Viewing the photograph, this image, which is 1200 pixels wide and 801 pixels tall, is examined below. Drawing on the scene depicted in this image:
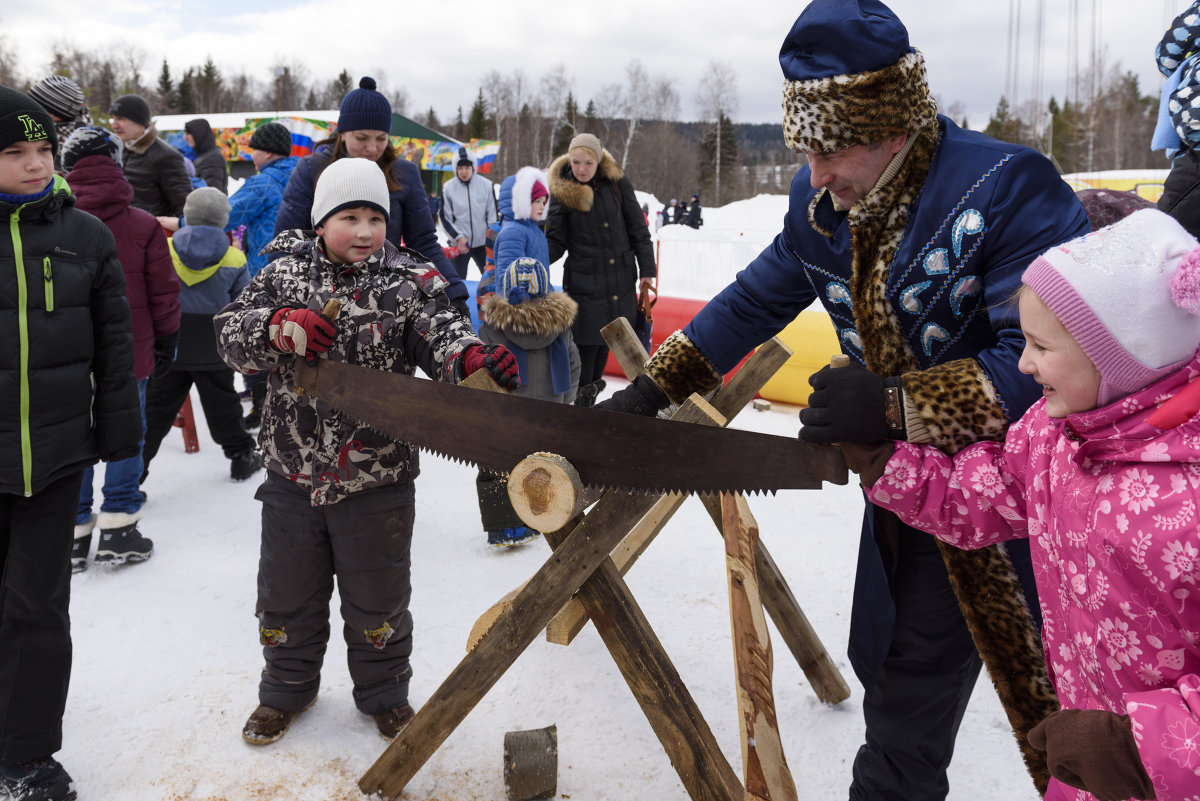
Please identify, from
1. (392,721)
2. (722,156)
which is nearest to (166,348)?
(392,721)

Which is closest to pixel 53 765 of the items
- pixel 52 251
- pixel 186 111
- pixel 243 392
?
pixel 52 251

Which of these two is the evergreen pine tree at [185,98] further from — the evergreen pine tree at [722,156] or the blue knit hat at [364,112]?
the blue knit hat at [364,112]

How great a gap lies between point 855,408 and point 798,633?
5.70ft

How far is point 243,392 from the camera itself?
7.22 metres

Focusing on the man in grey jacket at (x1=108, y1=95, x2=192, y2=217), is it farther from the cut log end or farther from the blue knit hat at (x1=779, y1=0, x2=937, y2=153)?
the blue knit hat at (x1=779, y1=0, x2=937, y2=153)

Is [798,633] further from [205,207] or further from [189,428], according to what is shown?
[189,428]

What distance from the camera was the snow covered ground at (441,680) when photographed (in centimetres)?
284

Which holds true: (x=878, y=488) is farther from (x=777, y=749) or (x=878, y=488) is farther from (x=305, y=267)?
(x=305, y=267)

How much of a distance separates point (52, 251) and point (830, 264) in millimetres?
2508

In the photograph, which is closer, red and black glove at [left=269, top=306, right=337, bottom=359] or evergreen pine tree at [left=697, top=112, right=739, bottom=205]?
red and black glove at [left=269, top=306, right=337, bottom=359]

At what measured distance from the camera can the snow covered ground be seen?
2.84m

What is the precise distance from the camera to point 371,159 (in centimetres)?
425

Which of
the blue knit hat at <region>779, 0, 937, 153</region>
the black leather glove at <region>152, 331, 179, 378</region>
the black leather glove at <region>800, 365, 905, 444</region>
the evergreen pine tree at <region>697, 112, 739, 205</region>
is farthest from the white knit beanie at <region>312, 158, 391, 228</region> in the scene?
the evergreen pine tree at <region>697, 112, 739, 205</region>

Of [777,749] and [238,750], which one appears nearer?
[777,749]
